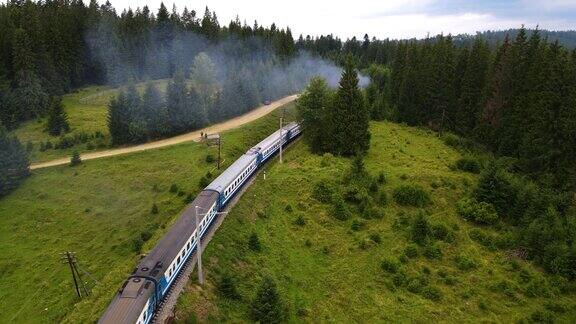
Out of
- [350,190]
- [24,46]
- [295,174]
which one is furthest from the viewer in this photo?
[24,46]

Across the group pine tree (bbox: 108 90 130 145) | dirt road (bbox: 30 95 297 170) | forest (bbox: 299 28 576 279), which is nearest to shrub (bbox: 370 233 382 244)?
forest (bbox: 299 28 576 279)

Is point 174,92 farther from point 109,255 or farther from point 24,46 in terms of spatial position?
point 24,46

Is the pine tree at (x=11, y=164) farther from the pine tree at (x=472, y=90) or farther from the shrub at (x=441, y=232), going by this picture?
the pine tree at (x=472, y=90)

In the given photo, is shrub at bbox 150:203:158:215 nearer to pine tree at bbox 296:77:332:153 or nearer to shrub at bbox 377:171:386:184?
pine tree at bbox 296:77:332:153

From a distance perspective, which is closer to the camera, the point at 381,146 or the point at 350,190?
the point at 350,190

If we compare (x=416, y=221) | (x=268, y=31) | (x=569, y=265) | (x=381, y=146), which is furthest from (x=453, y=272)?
(x=268, y=31)

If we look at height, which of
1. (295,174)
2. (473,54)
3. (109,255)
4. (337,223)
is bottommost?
(109,255)
